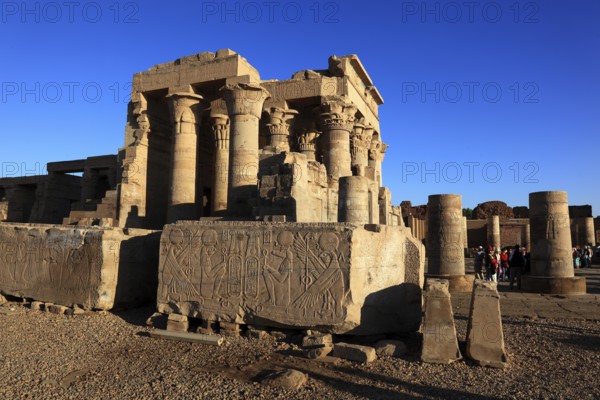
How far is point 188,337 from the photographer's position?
6277 mm

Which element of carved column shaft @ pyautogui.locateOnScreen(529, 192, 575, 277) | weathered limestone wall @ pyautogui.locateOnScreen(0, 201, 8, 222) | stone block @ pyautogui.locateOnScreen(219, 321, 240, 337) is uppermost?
weathered limestone wall @ pyautogui.locateOnScreen(0, 201, 8, 222)

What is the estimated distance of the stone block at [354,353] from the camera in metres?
5.30

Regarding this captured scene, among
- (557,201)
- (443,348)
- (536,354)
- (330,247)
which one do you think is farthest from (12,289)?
(557,201)

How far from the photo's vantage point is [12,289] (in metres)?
8.64

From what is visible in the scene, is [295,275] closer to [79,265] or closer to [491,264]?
[79,265]

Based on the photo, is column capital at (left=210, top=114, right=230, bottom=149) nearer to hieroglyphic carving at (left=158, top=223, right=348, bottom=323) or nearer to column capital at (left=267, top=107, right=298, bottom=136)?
column capital at (left=267, top=107, right=298, bottom=136)

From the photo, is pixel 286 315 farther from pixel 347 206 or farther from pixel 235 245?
pixel 347 206

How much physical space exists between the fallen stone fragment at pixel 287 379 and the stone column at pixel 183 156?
10.6 m

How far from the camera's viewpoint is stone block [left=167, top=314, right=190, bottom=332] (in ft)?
22.1

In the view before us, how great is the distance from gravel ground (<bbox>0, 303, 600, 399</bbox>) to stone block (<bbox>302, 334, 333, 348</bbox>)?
0.20 meters

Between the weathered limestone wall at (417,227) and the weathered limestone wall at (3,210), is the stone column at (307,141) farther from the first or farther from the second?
the weathered limestone wall at (3,210)

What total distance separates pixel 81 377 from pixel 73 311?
3.09 m

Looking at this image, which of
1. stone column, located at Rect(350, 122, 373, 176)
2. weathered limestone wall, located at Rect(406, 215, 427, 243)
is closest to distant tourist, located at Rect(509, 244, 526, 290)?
stone column, located at Rect(350, 122, 373, 176)

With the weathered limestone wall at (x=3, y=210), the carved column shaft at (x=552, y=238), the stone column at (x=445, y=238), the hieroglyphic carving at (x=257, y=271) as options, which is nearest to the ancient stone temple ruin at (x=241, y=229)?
the hieroglyphic carving at (x=257, y=271)
